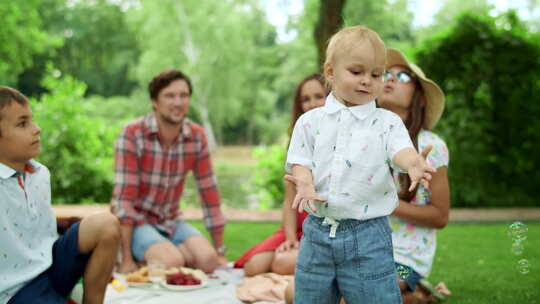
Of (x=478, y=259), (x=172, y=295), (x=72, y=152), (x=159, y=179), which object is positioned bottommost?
(x=478, y=259)

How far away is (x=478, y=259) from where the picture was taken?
15.9 feet

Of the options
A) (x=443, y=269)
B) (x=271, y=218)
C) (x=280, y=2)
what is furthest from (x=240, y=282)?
(x=280, y=2)

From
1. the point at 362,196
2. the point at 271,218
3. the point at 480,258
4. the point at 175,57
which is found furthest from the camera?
the point at 175,57

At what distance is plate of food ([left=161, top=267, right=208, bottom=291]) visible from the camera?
3841 millimetres

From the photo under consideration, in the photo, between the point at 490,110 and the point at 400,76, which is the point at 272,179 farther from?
the point at 400,76

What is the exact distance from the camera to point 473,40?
793 centimetres

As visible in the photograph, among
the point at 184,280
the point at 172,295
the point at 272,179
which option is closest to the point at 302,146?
the point at 172,295

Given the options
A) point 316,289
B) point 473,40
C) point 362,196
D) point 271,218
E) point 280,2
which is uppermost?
point 280,2

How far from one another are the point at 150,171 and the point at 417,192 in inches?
87.2

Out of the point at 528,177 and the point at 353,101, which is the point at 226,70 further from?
the point at 353,101

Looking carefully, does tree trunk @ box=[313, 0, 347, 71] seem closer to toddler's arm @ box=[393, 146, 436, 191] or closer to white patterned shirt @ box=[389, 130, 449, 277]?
white patterned shirt @ box=[389, 130, 449, 277]

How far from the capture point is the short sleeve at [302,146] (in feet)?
7.36

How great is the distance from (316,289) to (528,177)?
657cm

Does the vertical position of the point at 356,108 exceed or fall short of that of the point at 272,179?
it exceeds it
